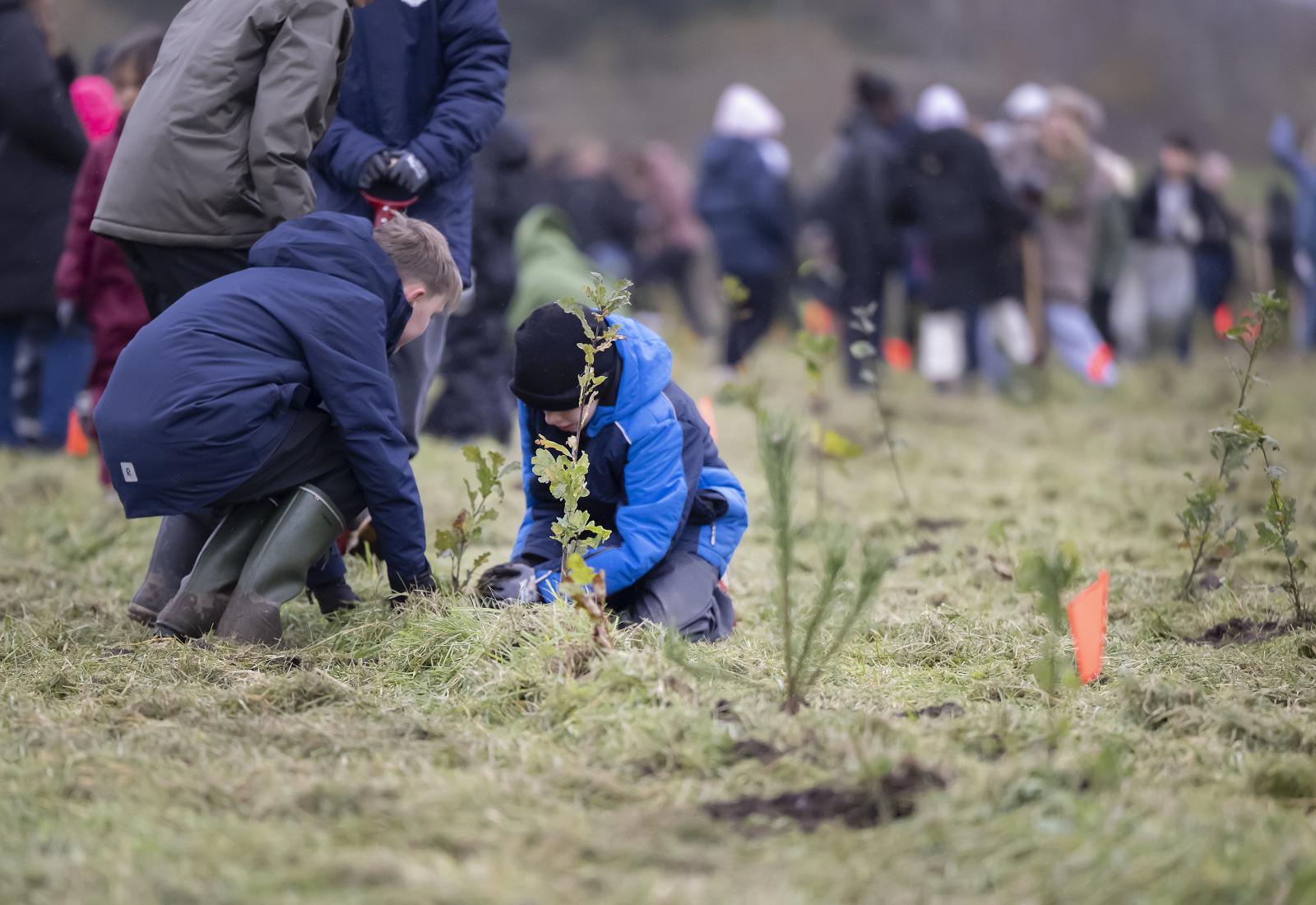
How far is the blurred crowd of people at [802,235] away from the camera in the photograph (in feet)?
19.7

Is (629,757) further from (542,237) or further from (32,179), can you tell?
(542,237)

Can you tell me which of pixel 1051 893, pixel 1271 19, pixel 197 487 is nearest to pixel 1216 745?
pixel 1051 893

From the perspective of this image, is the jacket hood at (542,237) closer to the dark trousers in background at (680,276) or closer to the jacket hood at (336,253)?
the jacket hood at (336,253)

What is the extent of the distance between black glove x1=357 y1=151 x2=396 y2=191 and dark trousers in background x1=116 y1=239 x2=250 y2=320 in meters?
0.44

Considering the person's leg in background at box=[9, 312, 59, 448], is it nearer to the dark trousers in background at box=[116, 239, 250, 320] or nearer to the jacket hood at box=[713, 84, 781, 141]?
the dark trousers in background at box=[116, 239, 250, 320]

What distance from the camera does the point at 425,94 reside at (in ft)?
14.4

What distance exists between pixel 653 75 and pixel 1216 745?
22929 mm

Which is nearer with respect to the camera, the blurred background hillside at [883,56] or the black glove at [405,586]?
the black glove at [405,586]

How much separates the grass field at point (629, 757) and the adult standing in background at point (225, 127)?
108cm

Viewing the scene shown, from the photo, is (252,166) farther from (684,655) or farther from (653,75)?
(653,75)

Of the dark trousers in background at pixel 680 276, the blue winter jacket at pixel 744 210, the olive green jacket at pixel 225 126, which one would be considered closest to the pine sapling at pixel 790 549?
the olive green jacket at pixel 225 126

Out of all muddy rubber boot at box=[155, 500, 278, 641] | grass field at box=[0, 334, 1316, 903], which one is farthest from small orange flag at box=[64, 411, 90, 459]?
muddy rubber boot at box=[155, 500, 278, 641]

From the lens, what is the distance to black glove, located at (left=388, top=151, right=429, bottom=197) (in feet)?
13.4

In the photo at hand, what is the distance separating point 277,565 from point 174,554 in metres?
0.43
